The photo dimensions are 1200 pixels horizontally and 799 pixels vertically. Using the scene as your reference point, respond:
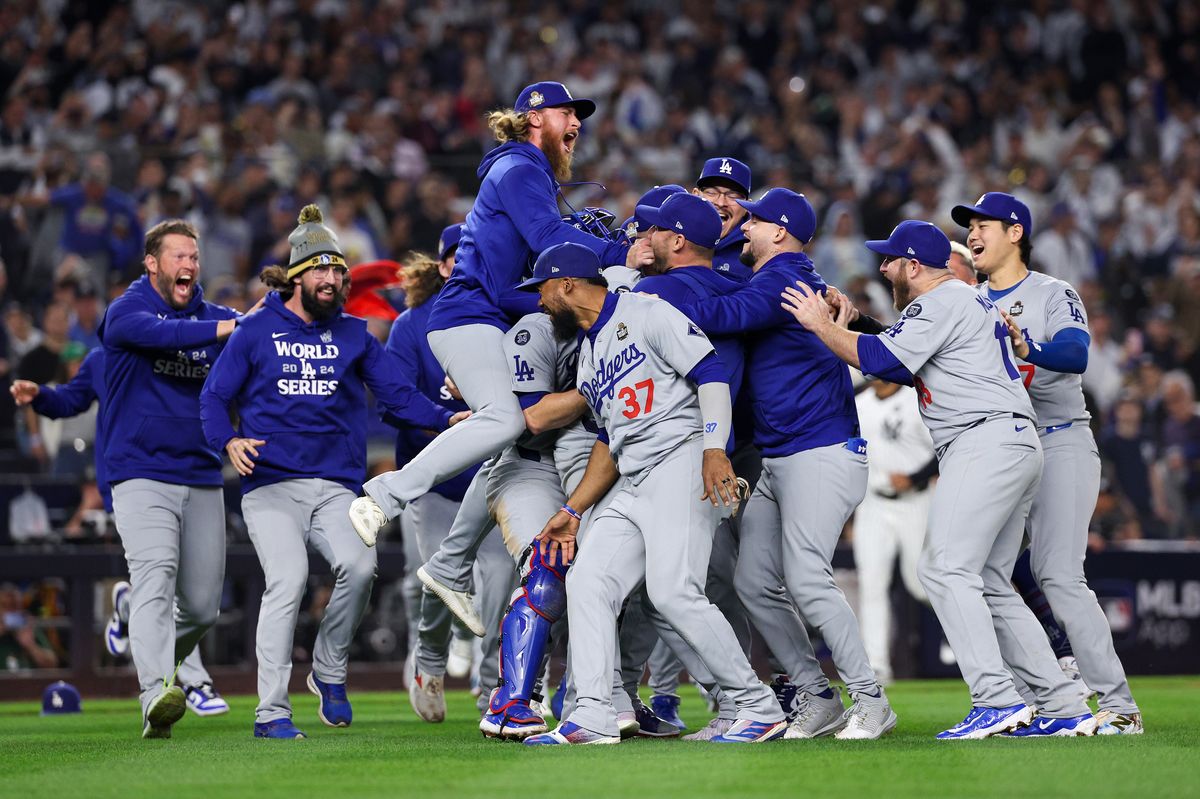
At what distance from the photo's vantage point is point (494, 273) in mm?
7949

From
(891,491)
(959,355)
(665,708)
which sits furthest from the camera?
(891,491)

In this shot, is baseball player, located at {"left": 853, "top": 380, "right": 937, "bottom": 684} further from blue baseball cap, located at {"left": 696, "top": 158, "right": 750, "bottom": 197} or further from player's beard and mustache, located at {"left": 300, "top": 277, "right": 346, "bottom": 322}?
player's beard and mustache, located at {"left": 300, "top": 277, "right": 346, "bottom": 322}

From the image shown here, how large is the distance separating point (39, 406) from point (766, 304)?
4564 millimetres

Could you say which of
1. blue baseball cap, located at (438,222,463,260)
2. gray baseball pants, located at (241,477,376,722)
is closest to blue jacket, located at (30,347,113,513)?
gray baseball pants, located at (241,477,376,722)

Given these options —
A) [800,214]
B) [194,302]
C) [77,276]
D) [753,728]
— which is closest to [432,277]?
[194,302]

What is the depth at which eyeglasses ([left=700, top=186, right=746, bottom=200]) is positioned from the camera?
8562 millimetres

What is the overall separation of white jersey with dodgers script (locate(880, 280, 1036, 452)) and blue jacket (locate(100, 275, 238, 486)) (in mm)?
3646

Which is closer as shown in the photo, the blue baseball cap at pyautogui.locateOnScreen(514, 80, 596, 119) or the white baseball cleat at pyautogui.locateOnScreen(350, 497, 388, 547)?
the white baseball cleat at pyautogui.locateOnScreen(350, 497, 388, 547)

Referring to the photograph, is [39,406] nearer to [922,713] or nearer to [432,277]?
[432,277]

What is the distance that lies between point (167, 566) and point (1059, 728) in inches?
178

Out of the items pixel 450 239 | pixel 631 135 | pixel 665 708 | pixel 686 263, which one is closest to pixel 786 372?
pixel 686 263

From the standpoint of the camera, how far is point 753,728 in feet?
23.9

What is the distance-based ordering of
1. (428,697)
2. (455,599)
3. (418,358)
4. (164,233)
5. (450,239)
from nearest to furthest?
(455,599) → (164,233) → (428,697) → (450,239) → (418,358)

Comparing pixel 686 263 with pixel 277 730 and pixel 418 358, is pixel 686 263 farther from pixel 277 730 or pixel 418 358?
pixel 277 730
